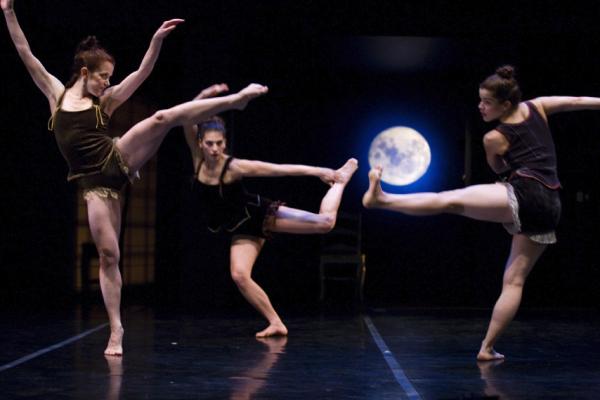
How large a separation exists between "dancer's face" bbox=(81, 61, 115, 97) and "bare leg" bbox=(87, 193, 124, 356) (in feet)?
1.46

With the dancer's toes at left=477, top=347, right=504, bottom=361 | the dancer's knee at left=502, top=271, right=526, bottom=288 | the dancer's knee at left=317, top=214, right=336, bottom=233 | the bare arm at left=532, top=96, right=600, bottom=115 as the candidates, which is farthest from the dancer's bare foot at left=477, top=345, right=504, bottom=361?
the dancer's knee at left=317, top=214, right=336, bottom=233

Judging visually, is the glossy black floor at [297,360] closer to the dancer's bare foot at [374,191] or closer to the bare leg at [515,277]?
the bare leg at [515,277]

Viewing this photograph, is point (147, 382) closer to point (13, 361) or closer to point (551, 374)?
point (13, 361)

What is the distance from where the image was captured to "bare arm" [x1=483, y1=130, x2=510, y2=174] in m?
3.64

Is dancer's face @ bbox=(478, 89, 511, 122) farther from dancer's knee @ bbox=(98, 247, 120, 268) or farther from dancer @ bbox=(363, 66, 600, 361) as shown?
dancer's knee @ bbox=(98, 247, 120, 268)

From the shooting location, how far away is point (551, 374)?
3492 mm

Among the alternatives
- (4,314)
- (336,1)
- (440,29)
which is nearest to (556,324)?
(440,29)

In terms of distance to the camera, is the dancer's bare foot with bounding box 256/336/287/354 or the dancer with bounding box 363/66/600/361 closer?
the dancer with bounding box 363/66/600/361

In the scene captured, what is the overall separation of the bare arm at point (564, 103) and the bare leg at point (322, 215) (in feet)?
3.66

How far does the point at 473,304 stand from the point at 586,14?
2520 millimetres

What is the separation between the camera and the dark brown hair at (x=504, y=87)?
3.64 metres

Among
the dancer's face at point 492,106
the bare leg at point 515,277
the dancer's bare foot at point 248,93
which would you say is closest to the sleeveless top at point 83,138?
the dancer's bare foot at point 248,93

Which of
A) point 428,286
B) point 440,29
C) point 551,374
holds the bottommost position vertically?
point 428,286

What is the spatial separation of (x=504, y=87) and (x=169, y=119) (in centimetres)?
137
